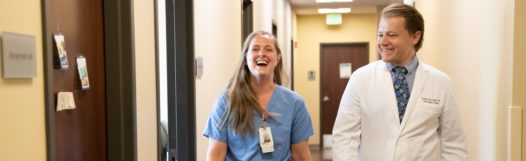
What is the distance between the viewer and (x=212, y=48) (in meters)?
3.01

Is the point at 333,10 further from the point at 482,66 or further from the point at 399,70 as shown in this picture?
the point at 399,70

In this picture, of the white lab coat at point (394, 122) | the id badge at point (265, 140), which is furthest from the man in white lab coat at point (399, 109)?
the id badge at point (265, 140)

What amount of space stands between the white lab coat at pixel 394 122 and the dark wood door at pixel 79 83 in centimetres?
85

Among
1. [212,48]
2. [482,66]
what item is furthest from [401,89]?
[212,48]

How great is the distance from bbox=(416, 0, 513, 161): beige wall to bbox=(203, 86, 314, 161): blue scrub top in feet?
2.20

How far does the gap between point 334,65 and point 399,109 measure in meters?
7.00

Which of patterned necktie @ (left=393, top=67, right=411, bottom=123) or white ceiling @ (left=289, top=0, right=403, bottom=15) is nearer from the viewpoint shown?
patterned necktie @ (left=393, top=67, right=411, bottom=123)

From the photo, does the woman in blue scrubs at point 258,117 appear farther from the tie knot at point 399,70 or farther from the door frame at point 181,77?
the door frame at point 181,77

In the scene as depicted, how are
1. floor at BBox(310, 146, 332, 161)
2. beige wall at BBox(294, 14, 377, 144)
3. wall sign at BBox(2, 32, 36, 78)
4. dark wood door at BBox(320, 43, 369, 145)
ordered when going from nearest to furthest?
wall sign at BBox(2, 32, 36, 78), floor at BBox(310, 146, 332, 161), beige wall at BBox(294, 14, 377, 144), dark wood door at BBox(320, 43, 369, 145)

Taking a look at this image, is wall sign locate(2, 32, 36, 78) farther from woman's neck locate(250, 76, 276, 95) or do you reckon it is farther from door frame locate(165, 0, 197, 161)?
door frame locate(165, 0, 197, 161)

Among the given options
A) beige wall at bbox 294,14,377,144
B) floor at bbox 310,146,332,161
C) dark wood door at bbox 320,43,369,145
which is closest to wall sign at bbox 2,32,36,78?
floor at bbox 310,146,332,161

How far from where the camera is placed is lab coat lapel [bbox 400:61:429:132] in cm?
163

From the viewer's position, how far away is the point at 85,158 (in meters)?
1.61

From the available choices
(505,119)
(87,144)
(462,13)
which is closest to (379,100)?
(505,119)
